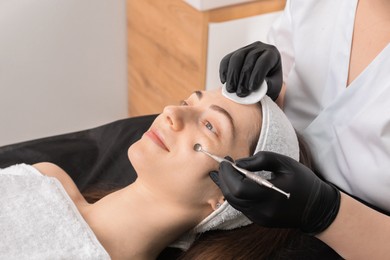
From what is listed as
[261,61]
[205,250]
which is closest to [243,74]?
[261,61]

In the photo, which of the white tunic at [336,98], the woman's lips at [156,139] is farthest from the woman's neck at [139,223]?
the white tunic at [336,98]

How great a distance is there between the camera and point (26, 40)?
2260 millimetres

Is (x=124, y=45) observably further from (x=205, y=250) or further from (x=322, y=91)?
(x=205, y=250)

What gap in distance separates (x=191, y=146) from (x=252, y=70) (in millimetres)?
270

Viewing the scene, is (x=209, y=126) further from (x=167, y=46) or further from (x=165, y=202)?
(x=167, y=46)

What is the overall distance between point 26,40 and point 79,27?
0.25 metres

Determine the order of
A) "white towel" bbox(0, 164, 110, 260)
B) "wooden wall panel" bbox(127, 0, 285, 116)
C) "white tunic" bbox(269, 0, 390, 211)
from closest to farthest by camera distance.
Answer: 1. "white towel" bbox(0, 164, 110, 260)
2. "white tunic" bbox(269, 0, 390, 211)
3. "wooden wall panel" bbox(127, 0, 285, 116)

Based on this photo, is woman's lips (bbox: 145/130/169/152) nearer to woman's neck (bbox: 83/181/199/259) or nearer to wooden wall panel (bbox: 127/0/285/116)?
woman's neck (bbox: 83/181/199/259)

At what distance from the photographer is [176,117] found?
45.6 inches

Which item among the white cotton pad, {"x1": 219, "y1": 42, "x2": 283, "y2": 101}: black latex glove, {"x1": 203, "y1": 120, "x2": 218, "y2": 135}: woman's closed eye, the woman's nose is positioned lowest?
{"x1": 203, "y1": 120, "x2": 218, "y2": 135}: woman's closed eye

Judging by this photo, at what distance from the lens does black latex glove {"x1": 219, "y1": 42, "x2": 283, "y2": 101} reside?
123cm

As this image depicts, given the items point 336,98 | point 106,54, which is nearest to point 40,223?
point 336,98

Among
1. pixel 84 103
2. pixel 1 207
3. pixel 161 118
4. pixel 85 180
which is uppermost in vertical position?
pixel 161 118

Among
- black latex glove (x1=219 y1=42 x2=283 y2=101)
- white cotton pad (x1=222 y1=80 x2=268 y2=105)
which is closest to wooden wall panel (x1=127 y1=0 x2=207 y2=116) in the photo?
black latex glove (x1=219 y1=42 x2=283 y2=101)
